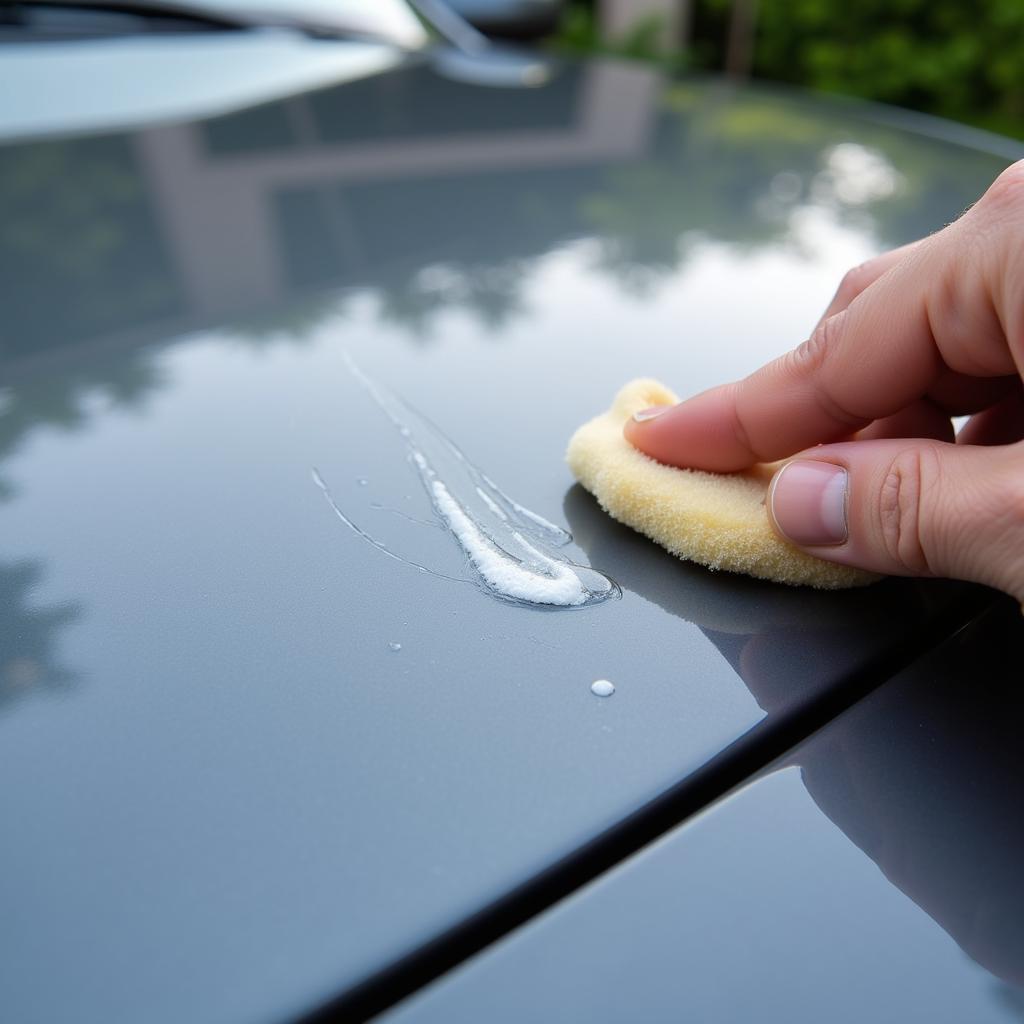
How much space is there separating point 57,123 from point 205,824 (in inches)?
58.3

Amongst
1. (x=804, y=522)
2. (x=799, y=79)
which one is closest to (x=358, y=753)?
(x=804, y=522)

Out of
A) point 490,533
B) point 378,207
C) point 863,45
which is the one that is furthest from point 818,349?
point 863,45

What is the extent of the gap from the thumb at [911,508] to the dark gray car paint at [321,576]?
5cm

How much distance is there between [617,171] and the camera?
5.27 ft

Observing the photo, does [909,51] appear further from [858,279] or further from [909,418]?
[909,418]

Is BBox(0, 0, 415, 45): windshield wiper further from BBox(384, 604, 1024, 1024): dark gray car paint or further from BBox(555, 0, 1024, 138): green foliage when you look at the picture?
BBox(555, 0, 1024, 138): green foliage

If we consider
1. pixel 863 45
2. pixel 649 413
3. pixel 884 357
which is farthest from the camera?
pixel 863 45

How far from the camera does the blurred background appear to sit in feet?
20.8

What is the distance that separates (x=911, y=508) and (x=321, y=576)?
0.46 meters

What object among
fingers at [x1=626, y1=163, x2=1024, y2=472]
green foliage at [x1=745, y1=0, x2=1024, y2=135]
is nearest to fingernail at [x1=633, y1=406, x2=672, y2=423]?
fingers at [x1=626, y1=163, x2=1024, y2=472]

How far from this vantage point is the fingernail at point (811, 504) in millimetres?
720

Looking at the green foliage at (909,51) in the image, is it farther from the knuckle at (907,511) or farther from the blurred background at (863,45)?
the knuckle at (907,511)

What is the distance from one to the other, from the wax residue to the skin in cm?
15

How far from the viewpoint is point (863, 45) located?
268 inches
